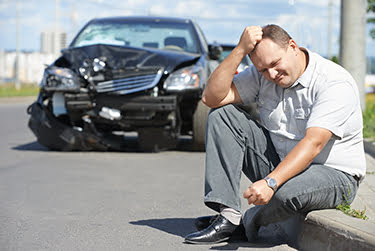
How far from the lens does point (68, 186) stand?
6.12m

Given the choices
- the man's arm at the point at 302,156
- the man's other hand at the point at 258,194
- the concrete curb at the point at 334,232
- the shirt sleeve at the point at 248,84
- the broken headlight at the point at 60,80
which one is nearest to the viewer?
the concrete curb at the point at 334,232

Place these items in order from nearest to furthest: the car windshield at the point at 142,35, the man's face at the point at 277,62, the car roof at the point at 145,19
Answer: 1. the man's face at the point at 277,62
2. the car windshield at the point at 142,35
3. the car roof at the point at 145,19

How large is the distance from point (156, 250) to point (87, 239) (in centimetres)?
49

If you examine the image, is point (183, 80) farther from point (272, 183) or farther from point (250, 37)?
point (272, 183)

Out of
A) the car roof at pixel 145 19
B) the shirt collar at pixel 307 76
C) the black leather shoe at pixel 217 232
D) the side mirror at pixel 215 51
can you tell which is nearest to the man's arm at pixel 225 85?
the shirt collar at pixel 307 76

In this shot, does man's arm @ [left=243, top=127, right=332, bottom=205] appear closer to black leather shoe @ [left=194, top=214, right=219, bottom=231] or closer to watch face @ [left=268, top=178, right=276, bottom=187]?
watch face @ [left=268, top=178, right=276, bottom=187]

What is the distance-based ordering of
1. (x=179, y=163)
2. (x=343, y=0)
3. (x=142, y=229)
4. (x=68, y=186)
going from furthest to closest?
(x=343, y=0) → (x=179, y=163) → (x=68, y=186) → (x=142, y=229)

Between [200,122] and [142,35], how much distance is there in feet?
5.78

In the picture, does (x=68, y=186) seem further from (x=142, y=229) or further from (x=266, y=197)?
(x=266, y=197)

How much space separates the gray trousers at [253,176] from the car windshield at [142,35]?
5.23m

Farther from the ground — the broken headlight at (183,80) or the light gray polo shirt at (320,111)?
the light gray polo shirt at (320,111)

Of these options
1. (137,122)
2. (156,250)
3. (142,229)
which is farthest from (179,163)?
(156,250)

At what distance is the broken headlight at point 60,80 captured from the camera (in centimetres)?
789

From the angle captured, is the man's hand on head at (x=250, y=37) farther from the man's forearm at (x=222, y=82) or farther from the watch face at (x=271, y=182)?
the watch face at (x=271, y=182)
